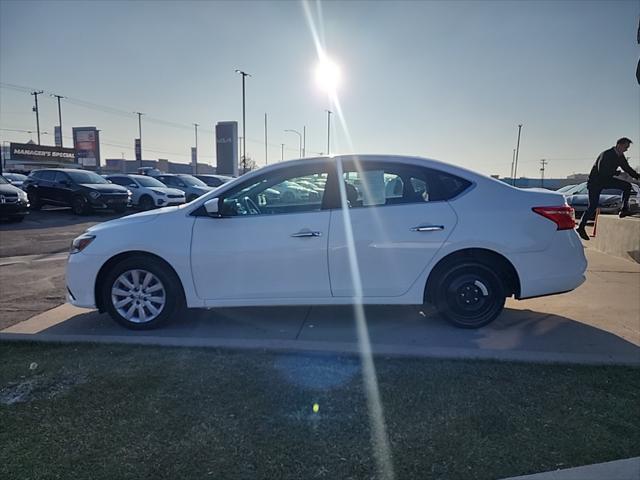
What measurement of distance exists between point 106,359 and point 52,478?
1.51m

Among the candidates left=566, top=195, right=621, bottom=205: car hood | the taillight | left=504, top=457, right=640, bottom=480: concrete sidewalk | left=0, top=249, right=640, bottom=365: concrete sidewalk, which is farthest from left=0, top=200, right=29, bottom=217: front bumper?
left=566, top=195, right=621, bottom=205: car hood

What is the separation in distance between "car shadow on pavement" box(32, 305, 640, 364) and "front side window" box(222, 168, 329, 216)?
1146 mm

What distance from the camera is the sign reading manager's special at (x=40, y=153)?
186ft

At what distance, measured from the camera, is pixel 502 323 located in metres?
4.64

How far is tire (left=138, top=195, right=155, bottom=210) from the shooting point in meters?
20.5

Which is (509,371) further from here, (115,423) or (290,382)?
(115,423)

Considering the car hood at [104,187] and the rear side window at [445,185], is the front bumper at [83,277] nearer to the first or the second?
the rear side window at [445,185]

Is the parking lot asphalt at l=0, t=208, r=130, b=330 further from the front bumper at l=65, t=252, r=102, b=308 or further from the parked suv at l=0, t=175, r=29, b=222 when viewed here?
the front bumper at l=65, t=252, r=102, b=308

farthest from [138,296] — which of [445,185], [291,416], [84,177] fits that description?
[84,177]

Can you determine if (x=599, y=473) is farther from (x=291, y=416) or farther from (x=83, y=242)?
(x=83, y=242)

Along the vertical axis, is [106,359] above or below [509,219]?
below

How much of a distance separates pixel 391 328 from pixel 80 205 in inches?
655

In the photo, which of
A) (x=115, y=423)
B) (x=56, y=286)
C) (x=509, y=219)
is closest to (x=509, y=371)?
(x=509, y=219)

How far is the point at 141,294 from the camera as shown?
175 inches
